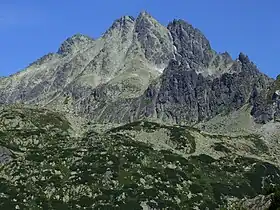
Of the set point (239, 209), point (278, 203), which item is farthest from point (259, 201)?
point (278, 203)

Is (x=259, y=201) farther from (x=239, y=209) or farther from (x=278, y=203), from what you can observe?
(x=278, y=203)

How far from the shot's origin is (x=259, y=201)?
87.2m

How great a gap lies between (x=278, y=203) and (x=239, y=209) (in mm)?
11731

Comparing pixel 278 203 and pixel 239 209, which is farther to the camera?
pixel 239 209

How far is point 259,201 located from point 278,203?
9814 mm

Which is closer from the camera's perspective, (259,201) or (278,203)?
(278,203)

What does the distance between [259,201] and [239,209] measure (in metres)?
3.57

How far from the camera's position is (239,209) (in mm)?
88312

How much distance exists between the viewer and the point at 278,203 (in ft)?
254
